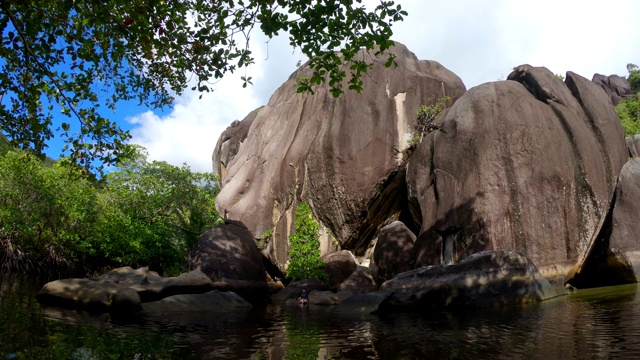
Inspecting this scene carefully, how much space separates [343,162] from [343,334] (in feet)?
48.4

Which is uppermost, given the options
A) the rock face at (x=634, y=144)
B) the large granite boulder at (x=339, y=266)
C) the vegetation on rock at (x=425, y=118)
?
the rock face at (x=634, y=144)

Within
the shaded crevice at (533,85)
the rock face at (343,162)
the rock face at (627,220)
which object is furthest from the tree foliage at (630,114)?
the rock face at (627,220)

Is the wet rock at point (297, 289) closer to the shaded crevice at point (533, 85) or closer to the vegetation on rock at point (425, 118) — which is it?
the vegetation on rock at point (425, 118)

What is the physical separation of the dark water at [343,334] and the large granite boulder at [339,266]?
879 centimetres

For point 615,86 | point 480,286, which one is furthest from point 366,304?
point 615,86

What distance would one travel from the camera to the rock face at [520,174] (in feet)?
54.7

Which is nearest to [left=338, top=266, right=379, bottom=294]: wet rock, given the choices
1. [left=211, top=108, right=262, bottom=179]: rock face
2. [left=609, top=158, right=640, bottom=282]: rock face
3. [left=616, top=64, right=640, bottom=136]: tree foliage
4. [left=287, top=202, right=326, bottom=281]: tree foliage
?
[left=287, top=202, right=326, bottom=281]: tree foliage

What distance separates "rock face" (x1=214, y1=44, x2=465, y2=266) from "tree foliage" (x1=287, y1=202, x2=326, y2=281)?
56cm

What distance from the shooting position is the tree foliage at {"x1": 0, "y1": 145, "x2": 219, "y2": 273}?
24016 mm

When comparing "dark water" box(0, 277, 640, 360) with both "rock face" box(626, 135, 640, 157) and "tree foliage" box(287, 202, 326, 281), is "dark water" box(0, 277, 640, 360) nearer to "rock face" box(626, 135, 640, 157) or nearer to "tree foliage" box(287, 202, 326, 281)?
"tree foliage" box(287, 202, 326, 281)

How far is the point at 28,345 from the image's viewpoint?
727 cm

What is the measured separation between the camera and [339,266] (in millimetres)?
21578

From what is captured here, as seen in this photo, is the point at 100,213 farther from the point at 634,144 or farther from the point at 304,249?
the point at 634,144

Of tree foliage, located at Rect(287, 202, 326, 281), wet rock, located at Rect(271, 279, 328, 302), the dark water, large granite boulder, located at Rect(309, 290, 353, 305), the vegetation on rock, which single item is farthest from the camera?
the vegetation on rock
